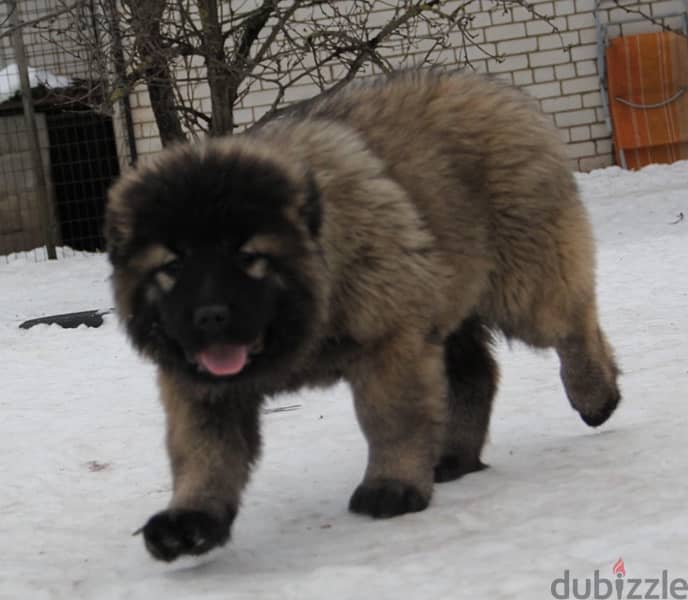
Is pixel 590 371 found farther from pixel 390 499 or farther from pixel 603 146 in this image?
pixel 603 146

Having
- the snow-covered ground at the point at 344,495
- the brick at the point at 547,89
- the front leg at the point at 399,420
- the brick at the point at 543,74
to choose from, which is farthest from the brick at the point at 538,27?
the front leg at the point at 399,420

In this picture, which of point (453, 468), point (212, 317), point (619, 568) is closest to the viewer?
point (619, 568)

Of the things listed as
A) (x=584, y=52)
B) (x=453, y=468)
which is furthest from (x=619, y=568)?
(x=584, y=52)

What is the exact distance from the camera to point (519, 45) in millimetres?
15289

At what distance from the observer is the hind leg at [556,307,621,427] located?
180 inches

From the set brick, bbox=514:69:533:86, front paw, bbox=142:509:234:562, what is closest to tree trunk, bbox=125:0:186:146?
front paw, bbox=142:509:234:562

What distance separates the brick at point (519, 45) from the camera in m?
15.3

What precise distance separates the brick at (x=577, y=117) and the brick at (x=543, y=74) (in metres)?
0.46

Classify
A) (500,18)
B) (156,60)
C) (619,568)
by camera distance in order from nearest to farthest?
(619,568), (156,60), (500,18)

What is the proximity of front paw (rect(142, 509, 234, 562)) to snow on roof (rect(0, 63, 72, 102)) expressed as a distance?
11648 millimetres

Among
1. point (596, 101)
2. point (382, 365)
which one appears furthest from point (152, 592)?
point (596, 101)

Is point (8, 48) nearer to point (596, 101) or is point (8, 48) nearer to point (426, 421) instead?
point (596, 101)

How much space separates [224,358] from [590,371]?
167 cm

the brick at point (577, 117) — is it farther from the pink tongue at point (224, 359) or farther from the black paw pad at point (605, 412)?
the pink tongue at point (224, 359)
